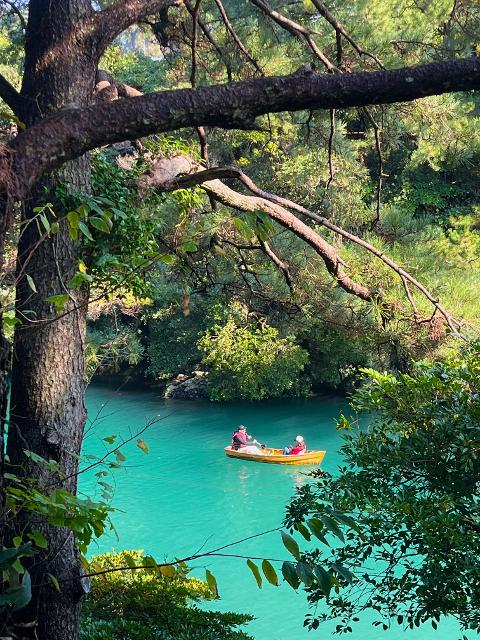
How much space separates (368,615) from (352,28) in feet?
18.0

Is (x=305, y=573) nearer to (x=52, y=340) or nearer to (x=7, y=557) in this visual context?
(x=7, y=557)

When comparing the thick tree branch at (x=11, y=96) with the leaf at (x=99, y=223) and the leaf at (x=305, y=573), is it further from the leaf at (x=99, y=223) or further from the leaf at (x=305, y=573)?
the leaf at (x=305, y=573)

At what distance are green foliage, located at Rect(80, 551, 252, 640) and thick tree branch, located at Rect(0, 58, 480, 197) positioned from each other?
2.76 meters

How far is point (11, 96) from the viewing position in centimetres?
307

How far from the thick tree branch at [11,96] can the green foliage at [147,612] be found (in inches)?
93.4

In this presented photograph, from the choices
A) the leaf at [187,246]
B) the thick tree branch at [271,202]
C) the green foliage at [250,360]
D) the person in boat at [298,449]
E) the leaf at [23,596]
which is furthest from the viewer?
the green foliage at [250,360]

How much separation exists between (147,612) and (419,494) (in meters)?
2.21

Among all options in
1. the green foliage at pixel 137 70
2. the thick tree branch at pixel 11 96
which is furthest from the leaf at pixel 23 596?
the green foliage at pixel 137 70

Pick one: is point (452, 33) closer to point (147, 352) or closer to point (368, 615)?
point (368, 615)

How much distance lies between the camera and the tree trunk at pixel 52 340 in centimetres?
278

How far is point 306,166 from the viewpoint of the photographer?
46.1 feet

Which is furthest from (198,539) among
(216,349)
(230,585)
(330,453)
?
(216,349)

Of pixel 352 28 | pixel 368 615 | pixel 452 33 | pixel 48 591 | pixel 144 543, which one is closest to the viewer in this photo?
pixel 48 591

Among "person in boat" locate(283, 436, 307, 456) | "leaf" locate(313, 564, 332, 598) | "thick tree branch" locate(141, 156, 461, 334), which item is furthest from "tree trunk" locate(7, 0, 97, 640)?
"person in boat" locate(283, 436, 307, 456)
